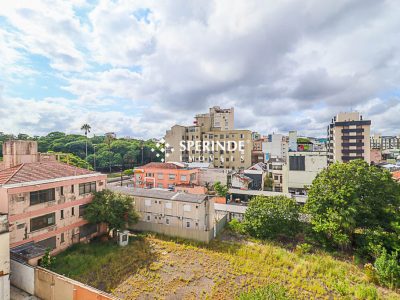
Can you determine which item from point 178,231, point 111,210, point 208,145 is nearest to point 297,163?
point 178,231

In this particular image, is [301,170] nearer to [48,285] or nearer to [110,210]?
[110,210]

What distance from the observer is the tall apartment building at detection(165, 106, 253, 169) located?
6831cm

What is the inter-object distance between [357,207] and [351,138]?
47.0 meters

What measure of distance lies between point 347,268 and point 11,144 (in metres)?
35.2

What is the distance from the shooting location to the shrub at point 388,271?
59.9 ft

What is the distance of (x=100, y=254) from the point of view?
21281 mm

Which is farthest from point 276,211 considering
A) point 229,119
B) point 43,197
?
point 229,119

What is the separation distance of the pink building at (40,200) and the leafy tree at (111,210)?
3.63 feet

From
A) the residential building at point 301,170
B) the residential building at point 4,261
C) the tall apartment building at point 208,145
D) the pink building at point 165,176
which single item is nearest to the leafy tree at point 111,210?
the residential building at point 4,261

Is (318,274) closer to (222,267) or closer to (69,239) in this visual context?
(222,267)

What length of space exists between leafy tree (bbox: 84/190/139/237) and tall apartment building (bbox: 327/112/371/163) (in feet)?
199

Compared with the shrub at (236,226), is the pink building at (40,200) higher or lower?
higher

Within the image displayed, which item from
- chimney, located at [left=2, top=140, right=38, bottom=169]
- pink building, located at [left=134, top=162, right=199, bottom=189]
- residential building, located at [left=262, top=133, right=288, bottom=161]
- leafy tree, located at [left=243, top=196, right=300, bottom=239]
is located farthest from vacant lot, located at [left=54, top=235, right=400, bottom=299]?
residential building, located at [left=262, top=133, right=288, bottom=161]

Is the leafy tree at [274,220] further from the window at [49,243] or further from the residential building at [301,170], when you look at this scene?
the window at [49,243]
